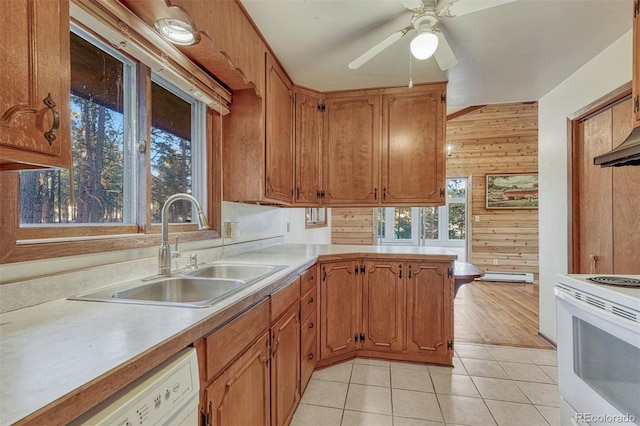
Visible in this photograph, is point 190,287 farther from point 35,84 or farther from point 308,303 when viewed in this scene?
point 35,84

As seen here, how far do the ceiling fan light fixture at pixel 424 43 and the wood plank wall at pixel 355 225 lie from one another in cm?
493

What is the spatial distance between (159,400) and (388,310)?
2.07m

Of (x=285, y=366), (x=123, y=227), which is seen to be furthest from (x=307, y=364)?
(x=123, y=227)

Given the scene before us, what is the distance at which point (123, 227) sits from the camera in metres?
1.38

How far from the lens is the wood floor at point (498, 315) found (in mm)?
2996

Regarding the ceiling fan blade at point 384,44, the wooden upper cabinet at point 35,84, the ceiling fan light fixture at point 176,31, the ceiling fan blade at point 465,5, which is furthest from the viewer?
the ceiling fan blade at point 384,44

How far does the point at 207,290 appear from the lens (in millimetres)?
1416

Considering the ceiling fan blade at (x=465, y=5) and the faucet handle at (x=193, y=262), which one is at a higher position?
the ceiling fan blade at (x=465, y=5)

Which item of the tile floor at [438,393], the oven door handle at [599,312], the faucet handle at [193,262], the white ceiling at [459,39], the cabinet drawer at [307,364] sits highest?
the white ceiling at [459,39]

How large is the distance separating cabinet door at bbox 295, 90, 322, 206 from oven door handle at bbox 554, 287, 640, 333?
1.95 m

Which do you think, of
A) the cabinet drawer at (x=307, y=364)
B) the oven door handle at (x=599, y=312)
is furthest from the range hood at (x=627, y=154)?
the cabinet drawer at (x=307, y=364)

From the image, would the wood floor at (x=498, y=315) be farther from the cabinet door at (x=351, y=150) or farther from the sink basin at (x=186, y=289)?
the sink basin at (x=186, y=289)

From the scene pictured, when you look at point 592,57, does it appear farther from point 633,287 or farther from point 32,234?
point 32,234

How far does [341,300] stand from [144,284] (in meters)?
1.56
